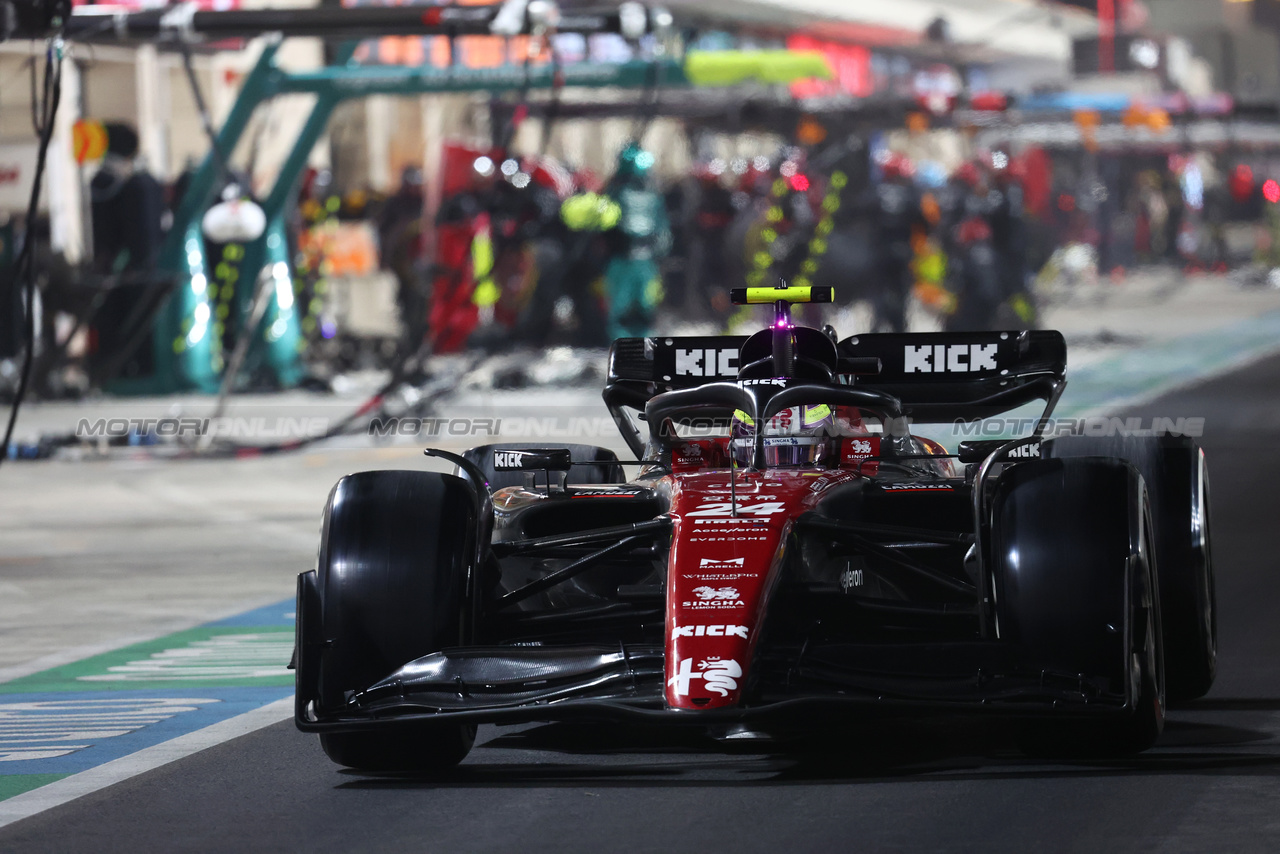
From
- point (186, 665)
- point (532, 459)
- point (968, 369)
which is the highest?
point (968, 369)

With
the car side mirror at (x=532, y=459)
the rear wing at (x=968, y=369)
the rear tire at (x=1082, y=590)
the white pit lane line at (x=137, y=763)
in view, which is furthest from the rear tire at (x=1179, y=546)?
the white pit lane line at (x=137, y=763)

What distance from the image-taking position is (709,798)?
20.0ft

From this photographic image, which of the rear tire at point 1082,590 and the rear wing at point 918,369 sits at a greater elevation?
the rear wing at point 918,369

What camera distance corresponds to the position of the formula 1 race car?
598cm

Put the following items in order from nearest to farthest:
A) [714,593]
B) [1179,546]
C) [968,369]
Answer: [714,593]
[1179,546]
[968,369]

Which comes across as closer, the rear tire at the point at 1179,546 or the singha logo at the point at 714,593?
the singha logo at the point at 714,593

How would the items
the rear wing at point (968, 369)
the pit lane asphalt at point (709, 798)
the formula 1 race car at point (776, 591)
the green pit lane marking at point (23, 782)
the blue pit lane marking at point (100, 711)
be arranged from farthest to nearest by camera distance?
the rear wing at point (968, 369) < the blue pit lane marking at point (100, 711) < the green pit lane marking at point (23, 782) < the formula 1 race car at point (776, 591) < the pit lane asphalt at point (709, 798)

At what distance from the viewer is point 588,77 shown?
21.3m

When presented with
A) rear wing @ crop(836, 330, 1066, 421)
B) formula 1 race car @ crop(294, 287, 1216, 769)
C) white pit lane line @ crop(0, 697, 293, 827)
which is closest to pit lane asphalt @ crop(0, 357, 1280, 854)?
white pit lane line @ crop(0, 697, 293, 827)

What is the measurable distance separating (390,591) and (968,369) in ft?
10.3

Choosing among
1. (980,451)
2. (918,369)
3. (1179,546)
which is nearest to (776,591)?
(980,451)

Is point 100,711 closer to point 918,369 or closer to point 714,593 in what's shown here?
point 714,593

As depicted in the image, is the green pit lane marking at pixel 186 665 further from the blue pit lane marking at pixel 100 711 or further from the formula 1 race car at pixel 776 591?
the formula 1 race car at pixel 776 591

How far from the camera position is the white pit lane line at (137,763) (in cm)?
639
